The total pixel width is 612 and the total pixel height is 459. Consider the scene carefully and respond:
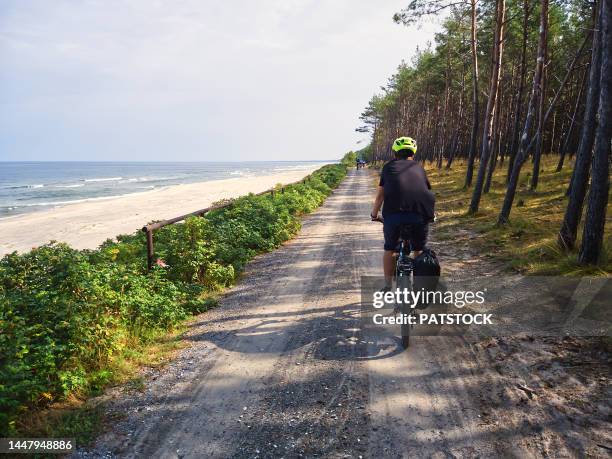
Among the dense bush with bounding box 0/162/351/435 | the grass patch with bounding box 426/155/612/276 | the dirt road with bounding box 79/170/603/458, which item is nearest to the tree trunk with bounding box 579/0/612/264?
the grass patch with bounding box 426/155/612/276

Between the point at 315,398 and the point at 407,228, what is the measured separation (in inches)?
91.8

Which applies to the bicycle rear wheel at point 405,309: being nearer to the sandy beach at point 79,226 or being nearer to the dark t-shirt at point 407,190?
the dark t-shirt at point 407,190

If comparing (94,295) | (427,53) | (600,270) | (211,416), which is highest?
(427,53)

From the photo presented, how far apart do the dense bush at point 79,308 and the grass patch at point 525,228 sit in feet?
21.0

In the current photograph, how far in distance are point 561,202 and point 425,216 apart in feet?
40.3

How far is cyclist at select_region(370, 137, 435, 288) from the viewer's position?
4.60m

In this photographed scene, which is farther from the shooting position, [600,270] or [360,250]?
[360,250]

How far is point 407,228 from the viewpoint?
4695 millimetres

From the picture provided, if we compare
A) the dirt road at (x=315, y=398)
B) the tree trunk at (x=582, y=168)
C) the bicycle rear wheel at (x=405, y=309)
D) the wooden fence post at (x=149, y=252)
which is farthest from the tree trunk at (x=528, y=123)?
the wooden fence post at (x=149, y=252)

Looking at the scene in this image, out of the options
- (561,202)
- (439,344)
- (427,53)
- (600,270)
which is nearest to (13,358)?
(439,344)

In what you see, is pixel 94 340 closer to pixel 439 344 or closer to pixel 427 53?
pixel 439 344

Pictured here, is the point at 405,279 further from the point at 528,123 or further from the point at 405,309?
the point at 528,123

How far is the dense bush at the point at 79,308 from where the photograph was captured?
3.42 metres

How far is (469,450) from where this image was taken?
292cm
